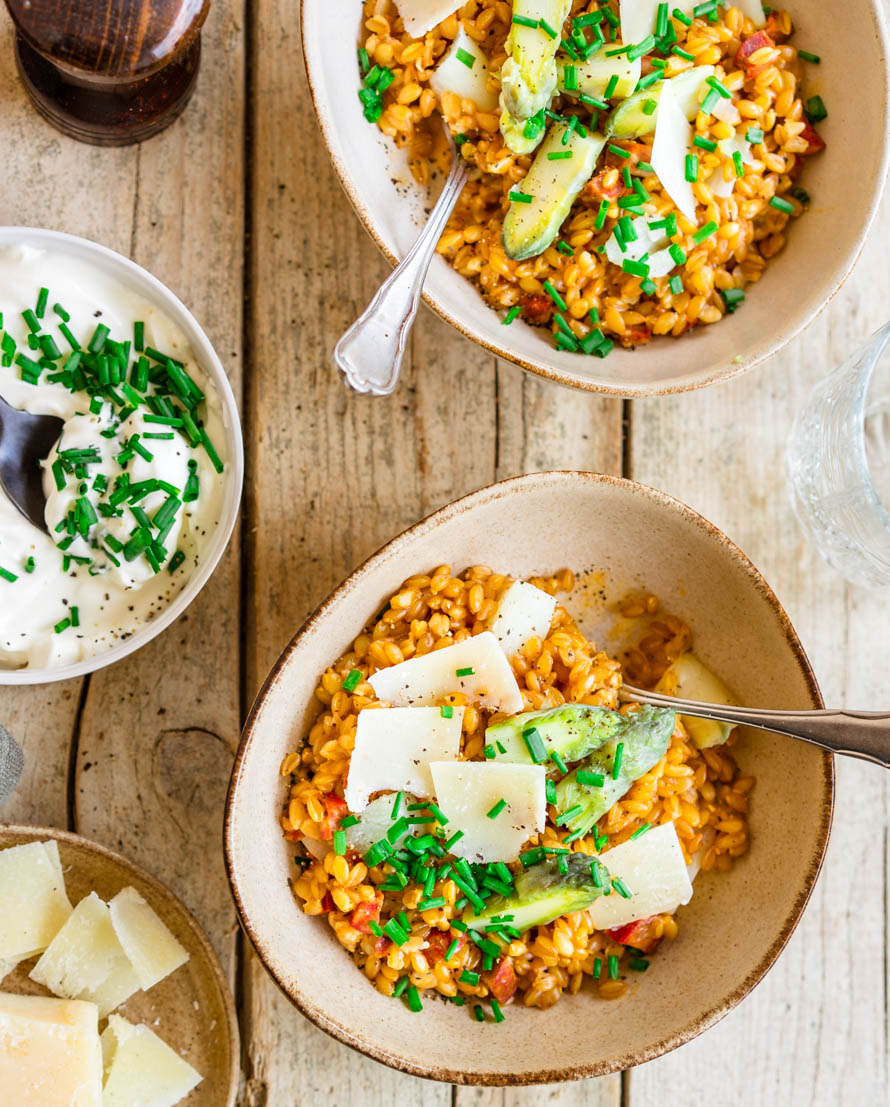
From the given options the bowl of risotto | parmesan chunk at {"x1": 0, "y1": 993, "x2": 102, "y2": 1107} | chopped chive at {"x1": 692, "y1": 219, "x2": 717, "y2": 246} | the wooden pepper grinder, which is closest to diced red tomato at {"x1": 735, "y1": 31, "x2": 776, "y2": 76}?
chopped chive at {"x1": 692, "y1": 219, "x2": 717, "y2": 246}

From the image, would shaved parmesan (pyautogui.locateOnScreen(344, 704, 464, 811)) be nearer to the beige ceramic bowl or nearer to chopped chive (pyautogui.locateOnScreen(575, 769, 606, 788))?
chopped chive (pyautogui.locateOnScreen(575, 769, 606, 788))

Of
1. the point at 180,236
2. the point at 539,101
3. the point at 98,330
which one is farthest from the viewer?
the point at 180,236

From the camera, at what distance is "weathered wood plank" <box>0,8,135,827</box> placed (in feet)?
6.22

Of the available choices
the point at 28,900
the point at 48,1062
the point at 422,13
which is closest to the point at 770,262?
the point at 422,13

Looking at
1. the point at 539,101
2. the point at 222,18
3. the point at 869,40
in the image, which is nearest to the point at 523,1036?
the point at 539,101

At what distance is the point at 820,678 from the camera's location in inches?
81.1

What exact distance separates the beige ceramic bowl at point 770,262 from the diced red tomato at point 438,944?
2.86ft

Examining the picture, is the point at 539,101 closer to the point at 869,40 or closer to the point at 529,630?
the point at 869,40

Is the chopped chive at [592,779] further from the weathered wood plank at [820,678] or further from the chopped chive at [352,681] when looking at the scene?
the weathered wood plank at [820,678]

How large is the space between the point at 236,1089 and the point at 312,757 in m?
0.62

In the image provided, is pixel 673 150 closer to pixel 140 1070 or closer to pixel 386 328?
pixel 386 328

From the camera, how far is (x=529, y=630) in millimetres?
1757

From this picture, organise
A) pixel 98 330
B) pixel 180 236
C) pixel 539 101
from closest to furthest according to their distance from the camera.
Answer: pixel 539 101 < pixel 98 330 < pixel 180 236

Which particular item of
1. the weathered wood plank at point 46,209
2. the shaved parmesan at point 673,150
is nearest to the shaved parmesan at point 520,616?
the shaved parmesan at point 673,150
